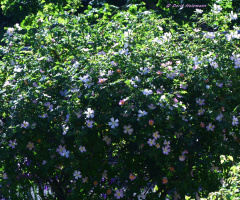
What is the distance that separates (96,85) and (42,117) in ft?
1.57

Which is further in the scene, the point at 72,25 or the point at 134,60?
the point at 72,25

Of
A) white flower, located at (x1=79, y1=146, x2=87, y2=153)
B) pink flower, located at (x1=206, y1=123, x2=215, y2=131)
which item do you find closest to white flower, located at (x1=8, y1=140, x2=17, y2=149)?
white flower, located at (x1=79, y1=146, x2=87, y2=153)

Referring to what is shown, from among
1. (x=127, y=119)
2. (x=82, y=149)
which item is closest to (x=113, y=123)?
(x=127, y=119)

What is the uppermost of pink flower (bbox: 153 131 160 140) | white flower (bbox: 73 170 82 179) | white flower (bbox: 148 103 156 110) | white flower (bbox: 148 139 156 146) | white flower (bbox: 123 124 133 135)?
white flower (bbox: 148 103 156 110)

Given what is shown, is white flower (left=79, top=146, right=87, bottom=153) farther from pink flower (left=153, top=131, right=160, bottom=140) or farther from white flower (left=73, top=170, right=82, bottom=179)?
pink flower (left=153, top=131, right=160, bottom=140)

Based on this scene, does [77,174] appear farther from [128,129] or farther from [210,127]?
[210,127]

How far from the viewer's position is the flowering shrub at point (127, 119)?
3002mm

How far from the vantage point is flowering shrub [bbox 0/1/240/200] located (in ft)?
9.85

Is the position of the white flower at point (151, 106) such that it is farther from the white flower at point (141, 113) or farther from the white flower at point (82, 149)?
the white flower at point (82, 149)

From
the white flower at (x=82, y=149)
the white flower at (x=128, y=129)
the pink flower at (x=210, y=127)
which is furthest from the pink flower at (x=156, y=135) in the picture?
the white flower at (x=82, y=149)

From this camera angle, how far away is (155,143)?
2.97 metres

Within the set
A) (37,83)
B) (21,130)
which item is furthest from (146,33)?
(21,130)

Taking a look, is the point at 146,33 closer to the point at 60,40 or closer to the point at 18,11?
the point at 60,40

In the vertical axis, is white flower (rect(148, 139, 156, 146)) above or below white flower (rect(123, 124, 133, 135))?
below
